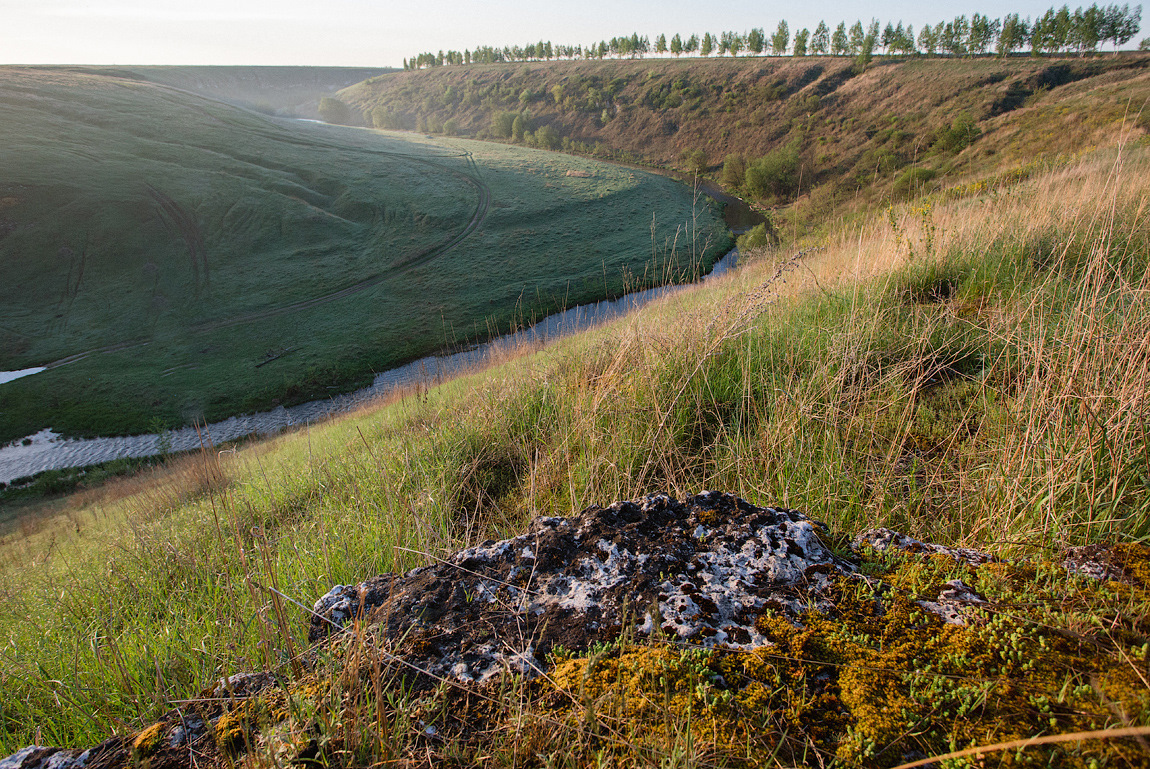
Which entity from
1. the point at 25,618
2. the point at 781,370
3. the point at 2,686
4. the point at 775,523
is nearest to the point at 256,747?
the point at 775,523

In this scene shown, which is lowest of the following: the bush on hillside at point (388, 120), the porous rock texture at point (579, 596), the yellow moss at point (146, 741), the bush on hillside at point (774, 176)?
the yellow moss at point (146, 741)

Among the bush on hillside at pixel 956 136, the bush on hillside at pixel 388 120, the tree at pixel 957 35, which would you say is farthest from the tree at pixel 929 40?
the bush on hillside at pixel 388 120

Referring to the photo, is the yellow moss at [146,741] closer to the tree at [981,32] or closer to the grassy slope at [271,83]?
the tree at [981,32]

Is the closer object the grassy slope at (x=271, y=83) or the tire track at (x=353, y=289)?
the tire track at (x=353, y=289)

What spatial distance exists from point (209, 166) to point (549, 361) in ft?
196

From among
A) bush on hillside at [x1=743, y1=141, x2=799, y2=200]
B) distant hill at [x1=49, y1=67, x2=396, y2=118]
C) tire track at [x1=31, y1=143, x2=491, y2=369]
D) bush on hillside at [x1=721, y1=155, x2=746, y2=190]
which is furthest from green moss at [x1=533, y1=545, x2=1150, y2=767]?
distant hill at [x1=49, y1=67, x2=396, y2=118]

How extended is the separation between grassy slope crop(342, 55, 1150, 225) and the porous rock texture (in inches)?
943

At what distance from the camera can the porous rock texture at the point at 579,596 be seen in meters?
1.38

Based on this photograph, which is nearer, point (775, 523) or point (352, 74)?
point (775, 523)

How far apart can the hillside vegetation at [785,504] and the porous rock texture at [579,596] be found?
81 millimetres

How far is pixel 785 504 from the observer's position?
8.29 feet

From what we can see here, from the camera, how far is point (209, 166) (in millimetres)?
48531

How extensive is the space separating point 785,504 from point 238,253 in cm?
4913

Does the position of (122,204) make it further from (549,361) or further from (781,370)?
(781,370)
